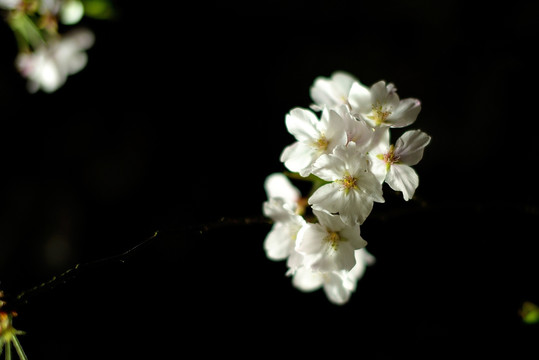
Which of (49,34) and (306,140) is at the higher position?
(49,34)

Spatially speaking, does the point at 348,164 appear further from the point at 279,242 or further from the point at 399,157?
the point at 279,242

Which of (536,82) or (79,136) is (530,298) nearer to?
(536,82)

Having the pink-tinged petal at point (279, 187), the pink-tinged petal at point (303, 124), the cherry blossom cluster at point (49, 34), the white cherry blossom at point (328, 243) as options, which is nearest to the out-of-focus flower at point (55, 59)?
the cherry blossom cluster at point (49, 34)

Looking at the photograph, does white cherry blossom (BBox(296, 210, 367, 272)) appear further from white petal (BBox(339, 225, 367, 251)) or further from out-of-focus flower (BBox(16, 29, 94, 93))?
out-of-focus flower (BBox(16, 29, 94, 93))

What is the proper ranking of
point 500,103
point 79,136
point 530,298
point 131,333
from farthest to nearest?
point 79,136 → point 500,103 → point 131,333 → point 530,298

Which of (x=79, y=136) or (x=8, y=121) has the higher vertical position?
(x=8, y=121)

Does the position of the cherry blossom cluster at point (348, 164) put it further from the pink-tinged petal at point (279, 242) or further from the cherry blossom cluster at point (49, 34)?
the cherry blossom cluster at point (49, 34)

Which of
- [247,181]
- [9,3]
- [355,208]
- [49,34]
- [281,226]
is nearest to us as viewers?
[355,208]

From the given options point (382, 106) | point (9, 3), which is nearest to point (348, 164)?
point (382, 106)

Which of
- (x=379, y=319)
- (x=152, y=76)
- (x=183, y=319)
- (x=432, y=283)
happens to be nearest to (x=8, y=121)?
(x=152, y=76)
